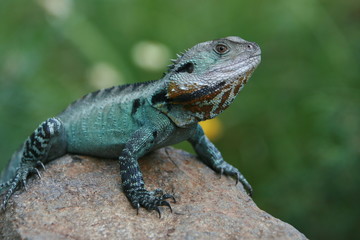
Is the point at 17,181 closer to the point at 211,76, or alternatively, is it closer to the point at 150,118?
the point at 150,118

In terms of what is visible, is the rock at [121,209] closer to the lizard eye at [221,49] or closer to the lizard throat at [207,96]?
the lizard throat at [207,96]

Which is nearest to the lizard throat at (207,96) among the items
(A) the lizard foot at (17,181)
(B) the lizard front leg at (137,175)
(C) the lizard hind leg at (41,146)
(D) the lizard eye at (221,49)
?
(D) the lizard eye at (221,49)

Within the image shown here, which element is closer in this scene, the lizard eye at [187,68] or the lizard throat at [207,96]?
the lizard throat at [207,96]

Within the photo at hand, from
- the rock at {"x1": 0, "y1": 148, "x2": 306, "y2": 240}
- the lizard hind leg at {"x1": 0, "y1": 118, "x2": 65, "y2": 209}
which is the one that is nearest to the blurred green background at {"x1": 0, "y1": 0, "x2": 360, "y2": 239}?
the rock at {"x1": 0, "y1": 148, "x2": 306, "y2": 240}

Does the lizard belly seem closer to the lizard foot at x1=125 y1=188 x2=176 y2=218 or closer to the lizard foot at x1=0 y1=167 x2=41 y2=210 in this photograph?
the lizard foot at x1=0 y1=167 x2=41 y2=210

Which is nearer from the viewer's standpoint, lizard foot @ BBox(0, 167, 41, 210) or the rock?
the rock

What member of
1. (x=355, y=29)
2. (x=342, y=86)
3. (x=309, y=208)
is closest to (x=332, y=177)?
(x=309, y=208)

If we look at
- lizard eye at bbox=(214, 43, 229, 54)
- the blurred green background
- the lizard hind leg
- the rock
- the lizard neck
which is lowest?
the rock

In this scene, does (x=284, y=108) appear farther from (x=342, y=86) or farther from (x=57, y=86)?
(x=57, y=86)

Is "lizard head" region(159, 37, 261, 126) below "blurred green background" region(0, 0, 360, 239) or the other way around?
below
